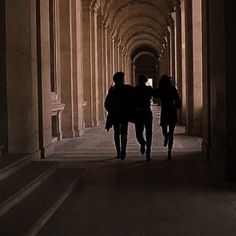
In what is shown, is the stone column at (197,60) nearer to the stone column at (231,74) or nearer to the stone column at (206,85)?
the stone column at (206,85)

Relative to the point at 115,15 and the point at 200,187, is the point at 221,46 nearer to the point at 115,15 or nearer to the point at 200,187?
the point at 200,187

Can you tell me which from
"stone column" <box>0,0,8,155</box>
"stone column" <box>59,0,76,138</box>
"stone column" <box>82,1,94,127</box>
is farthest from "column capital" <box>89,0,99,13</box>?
"stone column" <box>0,0,8,155</box>

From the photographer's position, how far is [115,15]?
3709 cm

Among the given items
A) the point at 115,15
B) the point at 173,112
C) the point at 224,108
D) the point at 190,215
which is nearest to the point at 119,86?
the point at 173,112

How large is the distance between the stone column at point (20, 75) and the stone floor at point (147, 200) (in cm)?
107

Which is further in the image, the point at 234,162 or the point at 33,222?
the point at 234,162

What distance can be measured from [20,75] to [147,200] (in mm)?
4499

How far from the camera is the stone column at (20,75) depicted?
1005cm

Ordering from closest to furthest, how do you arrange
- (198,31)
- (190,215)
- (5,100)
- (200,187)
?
1. (190,215)
2. (200,187)
3. (5,100)
4. (198,31)

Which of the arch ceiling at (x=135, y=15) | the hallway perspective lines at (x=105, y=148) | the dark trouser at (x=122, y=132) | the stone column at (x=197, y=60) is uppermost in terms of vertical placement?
the arch ceiling at (x=135, y=15)

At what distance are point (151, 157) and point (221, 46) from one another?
3495 mm

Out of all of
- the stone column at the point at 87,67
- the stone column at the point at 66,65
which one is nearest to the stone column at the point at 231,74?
the stone column at the point at 66,65

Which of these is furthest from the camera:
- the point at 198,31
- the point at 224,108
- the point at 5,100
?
the point at 198,31

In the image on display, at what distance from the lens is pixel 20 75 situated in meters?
10.3
